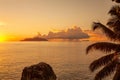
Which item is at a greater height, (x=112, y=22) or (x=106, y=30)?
(x=112, y=22)

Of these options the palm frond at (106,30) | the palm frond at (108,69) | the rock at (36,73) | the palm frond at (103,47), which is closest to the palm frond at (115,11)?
the palm frond at (106,30)

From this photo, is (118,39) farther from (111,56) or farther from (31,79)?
(31,79)

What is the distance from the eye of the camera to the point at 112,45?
23.6 m

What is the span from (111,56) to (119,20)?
385 centimetres

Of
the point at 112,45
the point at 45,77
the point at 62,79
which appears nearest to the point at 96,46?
the point at 112,45

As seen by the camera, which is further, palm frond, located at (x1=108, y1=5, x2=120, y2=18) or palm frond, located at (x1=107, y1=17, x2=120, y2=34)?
palm frond, located at (x1=107, y1=17, x2=120, y2=34)

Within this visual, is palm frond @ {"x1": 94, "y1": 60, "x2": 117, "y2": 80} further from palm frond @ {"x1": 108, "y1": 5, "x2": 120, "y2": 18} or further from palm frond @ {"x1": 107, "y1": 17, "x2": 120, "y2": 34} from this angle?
palm frond @ {"x1": 108, "y1": 5, "x2": 120, "y2": 18}

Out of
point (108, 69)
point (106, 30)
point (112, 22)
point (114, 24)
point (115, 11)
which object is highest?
point (115, 11)

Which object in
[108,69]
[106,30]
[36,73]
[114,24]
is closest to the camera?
[114,24]

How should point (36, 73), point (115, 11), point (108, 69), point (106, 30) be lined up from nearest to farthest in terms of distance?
point (115, 11)
point (108, 69)
point (106, 30)
point (36, 73)

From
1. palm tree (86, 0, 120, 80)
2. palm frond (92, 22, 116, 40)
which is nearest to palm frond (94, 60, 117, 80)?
palm tree (86, 0, 120, 80)

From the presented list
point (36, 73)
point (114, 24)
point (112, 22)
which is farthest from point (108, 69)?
point (36, 73)

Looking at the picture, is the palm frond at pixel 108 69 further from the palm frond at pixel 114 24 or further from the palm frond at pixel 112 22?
the palm frond at pixel 112 22

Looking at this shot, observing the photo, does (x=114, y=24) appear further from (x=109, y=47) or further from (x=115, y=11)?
(x=109, y=47)
